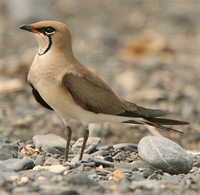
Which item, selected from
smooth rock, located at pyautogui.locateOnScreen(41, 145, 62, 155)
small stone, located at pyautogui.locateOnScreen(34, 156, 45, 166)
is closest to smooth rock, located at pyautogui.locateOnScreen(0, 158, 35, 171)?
small stone, located at pyautogui.locateOnScreen(34, 156, 45, 166)

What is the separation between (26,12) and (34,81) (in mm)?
9588

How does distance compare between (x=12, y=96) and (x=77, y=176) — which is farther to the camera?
(x=12, y=96)

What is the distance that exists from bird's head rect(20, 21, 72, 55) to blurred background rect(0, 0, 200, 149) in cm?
349

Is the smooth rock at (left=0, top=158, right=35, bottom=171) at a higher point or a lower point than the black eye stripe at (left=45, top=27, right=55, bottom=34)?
lower

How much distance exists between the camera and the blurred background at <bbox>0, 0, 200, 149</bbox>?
812 cm

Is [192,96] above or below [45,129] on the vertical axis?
above

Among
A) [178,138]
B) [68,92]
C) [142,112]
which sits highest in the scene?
[68,92]

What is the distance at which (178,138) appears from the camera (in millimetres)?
8055

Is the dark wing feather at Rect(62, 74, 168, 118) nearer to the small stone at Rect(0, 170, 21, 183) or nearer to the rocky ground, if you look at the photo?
the rocky ground

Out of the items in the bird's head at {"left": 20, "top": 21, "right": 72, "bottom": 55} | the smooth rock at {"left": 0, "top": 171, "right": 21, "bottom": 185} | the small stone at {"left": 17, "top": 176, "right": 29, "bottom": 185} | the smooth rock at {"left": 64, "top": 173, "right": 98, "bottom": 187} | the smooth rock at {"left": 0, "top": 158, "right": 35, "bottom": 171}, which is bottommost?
the smooth rock at {"left": 0, "top": 158, "right": 35, "bottom": 171}

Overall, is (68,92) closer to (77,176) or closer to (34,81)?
(34,81)

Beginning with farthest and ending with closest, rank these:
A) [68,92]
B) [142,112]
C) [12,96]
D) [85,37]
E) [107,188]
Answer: [85,37], [12,96], [142,112], [68,92], [107,188]

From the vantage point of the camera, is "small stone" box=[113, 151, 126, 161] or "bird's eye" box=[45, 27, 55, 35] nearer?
"bird's eye" box=[45, 27, 55, 35]

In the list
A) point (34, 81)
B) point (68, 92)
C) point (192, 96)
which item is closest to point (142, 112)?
point (68, 92)
